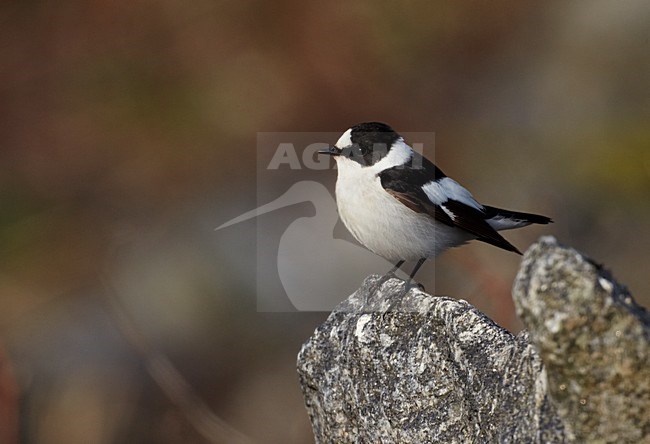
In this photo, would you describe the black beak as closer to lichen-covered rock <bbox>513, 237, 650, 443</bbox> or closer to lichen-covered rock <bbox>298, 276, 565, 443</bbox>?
lichen-covered rock <bbox>298, 276, 565, 443</bbox>

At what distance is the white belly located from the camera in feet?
16.5

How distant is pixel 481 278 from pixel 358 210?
4.34 metres

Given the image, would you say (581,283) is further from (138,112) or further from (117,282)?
(138,112)

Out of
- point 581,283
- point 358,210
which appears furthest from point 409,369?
point 358,210

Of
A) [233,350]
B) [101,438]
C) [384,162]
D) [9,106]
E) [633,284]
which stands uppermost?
[384,162]

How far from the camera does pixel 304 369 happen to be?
12.3 feet

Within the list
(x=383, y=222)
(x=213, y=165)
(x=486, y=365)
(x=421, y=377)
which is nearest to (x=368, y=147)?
(x=383, y=222)

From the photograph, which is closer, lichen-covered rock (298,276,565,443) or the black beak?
lichen-covered rock (298,276,565,443)

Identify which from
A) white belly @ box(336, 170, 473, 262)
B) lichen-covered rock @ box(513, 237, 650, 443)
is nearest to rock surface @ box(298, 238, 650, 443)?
lichen-covered rock @ box(513, 237, 650, 443)

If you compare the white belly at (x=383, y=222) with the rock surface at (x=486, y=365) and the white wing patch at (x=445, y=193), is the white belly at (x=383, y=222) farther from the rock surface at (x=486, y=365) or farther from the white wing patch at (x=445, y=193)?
the rock surface at (x=486, y=365)

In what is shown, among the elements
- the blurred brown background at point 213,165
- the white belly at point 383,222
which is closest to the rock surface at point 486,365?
the white belly at point 383,222

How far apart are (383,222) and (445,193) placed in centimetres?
48

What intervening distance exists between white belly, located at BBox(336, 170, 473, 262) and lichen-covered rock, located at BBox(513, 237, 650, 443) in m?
2.70

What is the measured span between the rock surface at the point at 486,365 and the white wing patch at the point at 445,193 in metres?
0.80
